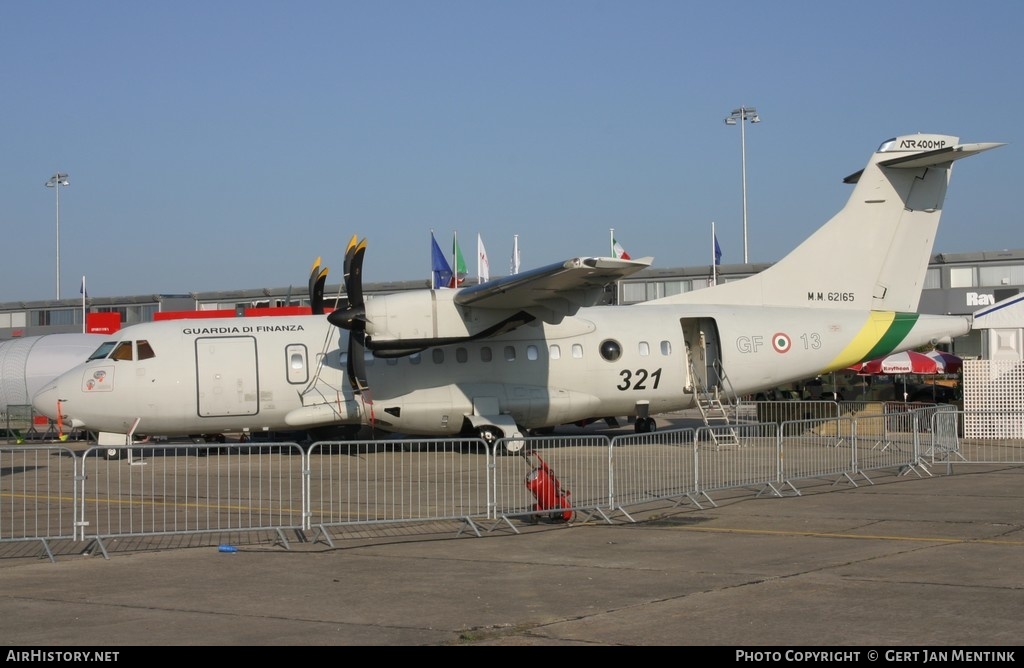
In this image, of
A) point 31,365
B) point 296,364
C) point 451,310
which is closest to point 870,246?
point 451,310

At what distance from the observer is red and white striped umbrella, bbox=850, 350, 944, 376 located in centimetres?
3691

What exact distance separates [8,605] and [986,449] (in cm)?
1911

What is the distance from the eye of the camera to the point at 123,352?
72.3 feet

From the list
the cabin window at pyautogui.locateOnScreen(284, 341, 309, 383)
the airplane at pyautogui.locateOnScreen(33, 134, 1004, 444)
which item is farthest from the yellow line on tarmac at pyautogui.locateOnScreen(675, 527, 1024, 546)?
the cabin window at pyautogui.locateOnScreen(284, 341, 309, 383)

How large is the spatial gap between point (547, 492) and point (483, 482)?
12.4 feet

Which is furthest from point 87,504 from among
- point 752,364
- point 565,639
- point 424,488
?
point 752,364

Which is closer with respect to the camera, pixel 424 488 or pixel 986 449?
pixel 424 488

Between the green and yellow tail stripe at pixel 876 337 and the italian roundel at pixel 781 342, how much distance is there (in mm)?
1196

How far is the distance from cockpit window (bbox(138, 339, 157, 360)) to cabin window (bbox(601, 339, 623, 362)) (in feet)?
31.6

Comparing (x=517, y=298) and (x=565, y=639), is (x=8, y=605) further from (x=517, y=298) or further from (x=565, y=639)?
(x=517, y=298)

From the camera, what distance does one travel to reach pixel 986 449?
21.7m

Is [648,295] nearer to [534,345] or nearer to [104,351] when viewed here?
[534,345]

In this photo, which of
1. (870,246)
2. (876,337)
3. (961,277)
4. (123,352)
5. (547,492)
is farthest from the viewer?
(961,277)

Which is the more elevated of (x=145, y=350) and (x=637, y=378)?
(x=145, y=350)
